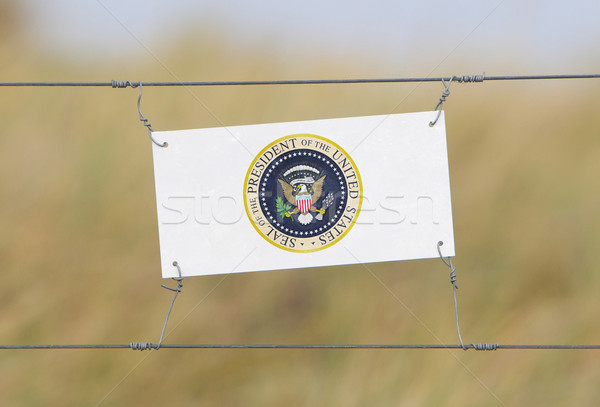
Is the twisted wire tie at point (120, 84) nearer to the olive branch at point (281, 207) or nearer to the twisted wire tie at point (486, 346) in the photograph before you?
the olive branch at point (281, 207)

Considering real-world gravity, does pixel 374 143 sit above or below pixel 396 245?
above

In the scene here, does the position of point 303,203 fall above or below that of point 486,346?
above

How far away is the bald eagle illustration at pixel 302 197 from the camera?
162cm

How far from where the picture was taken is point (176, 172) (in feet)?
5.28

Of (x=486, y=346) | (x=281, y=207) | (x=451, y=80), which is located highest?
(x=451, y=80)

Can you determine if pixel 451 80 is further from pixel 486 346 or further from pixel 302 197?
pixel 486 346

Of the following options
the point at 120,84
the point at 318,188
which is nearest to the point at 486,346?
the point at 318,188

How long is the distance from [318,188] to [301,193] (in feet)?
0.16

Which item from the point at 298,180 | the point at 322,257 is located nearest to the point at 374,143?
the point at 298,180

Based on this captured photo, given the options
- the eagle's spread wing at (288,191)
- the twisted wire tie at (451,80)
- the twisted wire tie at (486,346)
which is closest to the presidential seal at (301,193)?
the eagle's spread wing at (288,191)

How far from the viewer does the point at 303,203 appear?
163 centimetres

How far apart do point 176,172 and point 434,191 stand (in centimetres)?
68

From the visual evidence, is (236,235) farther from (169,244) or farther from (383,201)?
(383,201)

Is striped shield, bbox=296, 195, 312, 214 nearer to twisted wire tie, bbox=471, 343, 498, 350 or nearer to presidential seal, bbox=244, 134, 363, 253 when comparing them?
presidential seal, bbox=244, 134, 363, 253
